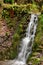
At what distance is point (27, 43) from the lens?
12.4 meters

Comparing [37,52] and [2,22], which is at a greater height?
[2,22]

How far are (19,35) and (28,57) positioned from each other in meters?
1.41

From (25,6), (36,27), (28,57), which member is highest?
(25,6)

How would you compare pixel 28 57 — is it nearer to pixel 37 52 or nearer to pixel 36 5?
pixel 37 52

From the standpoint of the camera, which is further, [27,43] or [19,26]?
[19,26]

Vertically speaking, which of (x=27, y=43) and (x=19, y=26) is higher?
(x=19, y=26)

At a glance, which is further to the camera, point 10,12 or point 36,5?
point 36,5

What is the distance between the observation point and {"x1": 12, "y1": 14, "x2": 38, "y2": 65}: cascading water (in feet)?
38.6

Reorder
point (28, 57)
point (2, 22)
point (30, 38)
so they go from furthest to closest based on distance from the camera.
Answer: point (2, 22)
point (30, 38)
point (28, 57)

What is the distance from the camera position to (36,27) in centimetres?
1294

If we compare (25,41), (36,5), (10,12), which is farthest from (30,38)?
(36,5)

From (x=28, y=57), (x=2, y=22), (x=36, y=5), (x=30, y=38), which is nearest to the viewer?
(x=28, y=57)

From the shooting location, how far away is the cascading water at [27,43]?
11.8 metres

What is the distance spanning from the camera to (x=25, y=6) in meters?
14.0
